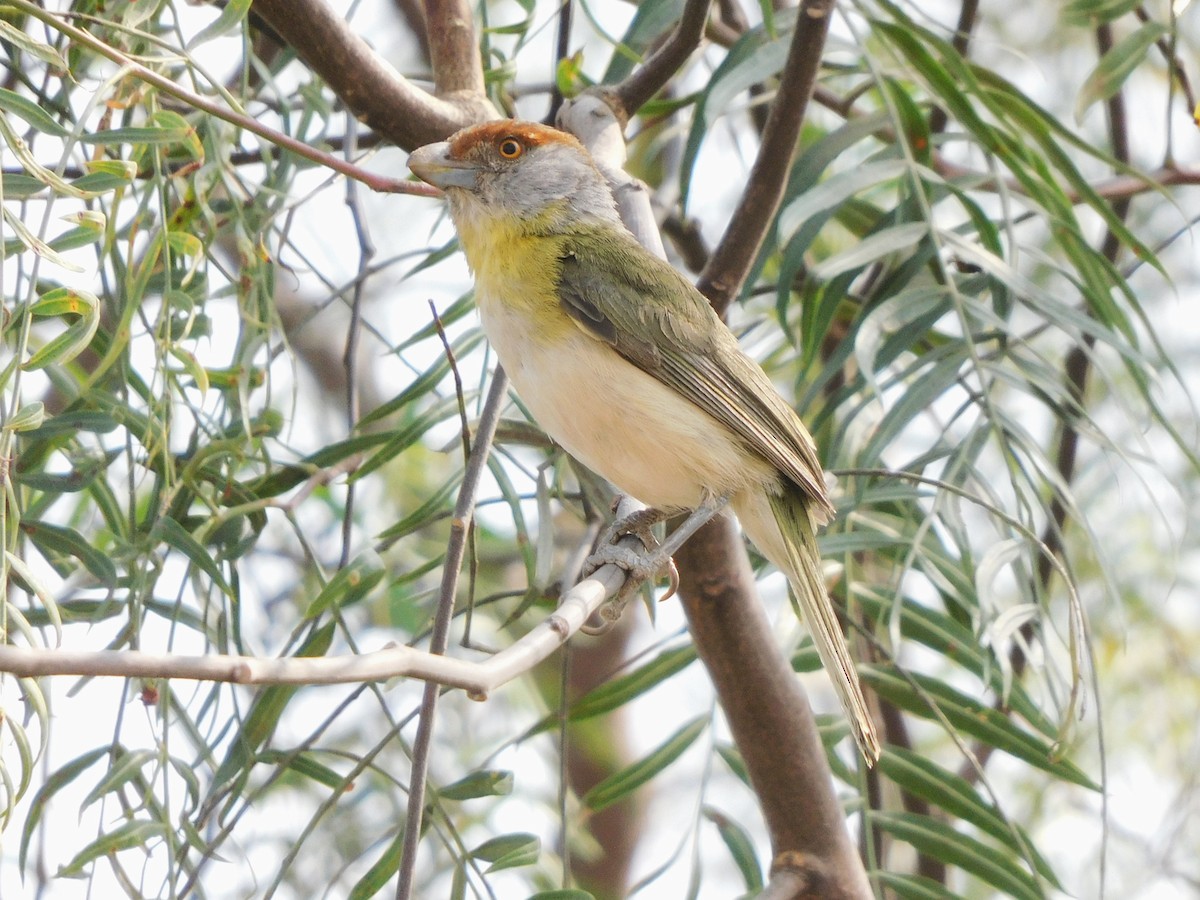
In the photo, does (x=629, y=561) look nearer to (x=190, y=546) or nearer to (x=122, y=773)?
(x=190, y=546)

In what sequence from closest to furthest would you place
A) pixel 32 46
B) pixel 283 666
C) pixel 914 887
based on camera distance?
pixel 283 666
pixel 32 46
pixel 914 887

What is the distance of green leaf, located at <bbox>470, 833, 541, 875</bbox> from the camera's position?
2447mm

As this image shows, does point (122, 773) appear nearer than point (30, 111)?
No

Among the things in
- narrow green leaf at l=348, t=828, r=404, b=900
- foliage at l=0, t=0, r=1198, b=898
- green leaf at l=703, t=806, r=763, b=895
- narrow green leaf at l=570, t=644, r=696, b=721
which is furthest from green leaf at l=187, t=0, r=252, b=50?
green leaf at l=703, t=806, r=763, b=895

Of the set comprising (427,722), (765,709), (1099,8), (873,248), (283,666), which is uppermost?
(1099,8)

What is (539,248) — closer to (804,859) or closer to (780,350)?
(780,350)

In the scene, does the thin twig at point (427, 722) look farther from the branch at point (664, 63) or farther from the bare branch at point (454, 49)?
the bare branch at point (454, 49)

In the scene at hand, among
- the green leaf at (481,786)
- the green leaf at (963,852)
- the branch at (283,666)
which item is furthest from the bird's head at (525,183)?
the branch at (283,666)

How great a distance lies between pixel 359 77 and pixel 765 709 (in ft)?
5.19

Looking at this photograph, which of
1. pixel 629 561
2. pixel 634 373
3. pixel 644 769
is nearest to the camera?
pixel 629 561

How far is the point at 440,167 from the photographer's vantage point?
3.08m

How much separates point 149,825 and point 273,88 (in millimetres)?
1604

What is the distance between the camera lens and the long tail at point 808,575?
2818 millimetres

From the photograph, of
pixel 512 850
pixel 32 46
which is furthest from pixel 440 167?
pixel 512 850
